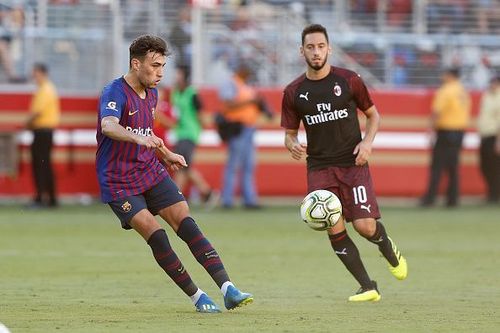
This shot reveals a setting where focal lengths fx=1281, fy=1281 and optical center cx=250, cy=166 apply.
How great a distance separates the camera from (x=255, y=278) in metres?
12.5

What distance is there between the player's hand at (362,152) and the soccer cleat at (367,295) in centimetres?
107

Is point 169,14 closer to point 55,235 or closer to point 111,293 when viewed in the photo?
point 55,235

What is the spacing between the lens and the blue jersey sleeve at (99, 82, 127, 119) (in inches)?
372

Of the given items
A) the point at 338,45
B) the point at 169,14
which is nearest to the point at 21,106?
the point at 169,14

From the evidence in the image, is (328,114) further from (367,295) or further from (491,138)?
(491,138)

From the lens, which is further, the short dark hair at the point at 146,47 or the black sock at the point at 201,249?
the black sock at the point at 201,249

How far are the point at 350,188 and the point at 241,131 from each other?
1082 centimetres

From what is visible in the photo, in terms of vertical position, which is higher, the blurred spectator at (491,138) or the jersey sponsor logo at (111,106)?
the jersey sponsor logo at (111,106)

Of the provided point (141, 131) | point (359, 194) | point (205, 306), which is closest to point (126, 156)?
point (141, 131)

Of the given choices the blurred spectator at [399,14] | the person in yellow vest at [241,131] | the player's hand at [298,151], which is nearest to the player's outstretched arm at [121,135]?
the player's hand at [298,151]

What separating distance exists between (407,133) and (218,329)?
52.2 feet

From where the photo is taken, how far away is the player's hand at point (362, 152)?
10.7m

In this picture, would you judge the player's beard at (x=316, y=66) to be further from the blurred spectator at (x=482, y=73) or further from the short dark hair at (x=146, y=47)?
the blurred spectator at (x=482, y=73)

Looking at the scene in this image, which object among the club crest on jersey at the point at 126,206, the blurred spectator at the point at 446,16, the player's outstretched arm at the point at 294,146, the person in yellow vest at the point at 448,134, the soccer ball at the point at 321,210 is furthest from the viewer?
the blurred spectator at the point at 446,16
